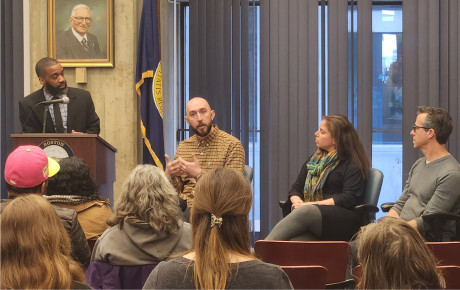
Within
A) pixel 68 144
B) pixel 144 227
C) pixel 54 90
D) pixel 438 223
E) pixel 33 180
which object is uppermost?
pixel 54 90

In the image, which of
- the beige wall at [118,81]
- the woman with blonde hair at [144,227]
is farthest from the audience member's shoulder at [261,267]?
the beige wall at [118,81]

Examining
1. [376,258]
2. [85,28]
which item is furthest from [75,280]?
[85,28]

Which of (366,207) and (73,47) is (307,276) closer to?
(366,207)

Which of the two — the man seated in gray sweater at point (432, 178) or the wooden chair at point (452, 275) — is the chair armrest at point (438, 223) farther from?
the wooden chair at point (452, 275)

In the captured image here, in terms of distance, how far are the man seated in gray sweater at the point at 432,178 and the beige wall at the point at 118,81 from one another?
124 inches

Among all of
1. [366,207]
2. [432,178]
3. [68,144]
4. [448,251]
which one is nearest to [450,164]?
[432,178]

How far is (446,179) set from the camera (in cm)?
494

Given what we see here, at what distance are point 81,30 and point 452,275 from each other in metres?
5.41

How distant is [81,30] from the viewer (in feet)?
24.2

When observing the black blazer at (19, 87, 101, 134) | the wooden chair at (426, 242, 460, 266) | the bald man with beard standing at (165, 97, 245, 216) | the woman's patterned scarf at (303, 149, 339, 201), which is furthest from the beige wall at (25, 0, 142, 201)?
the wooden chair at (426, 242, 460, 266)

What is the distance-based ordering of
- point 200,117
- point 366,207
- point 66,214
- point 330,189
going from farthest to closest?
point 200,117 < point 330,189 < point 366,207 < point 66,214

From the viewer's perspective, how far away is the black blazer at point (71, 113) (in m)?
6.00

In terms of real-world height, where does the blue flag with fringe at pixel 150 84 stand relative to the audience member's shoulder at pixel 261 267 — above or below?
above

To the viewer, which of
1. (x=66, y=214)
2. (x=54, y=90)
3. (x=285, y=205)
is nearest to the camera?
(x=66, y=214)
